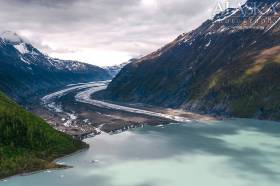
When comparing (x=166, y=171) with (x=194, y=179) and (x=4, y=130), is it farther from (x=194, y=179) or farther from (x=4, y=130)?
(x=4, y=130)

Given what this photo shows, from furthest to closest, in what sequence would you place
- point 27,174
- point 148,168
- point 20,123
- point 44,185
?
point 20,123 < point 148,168 < point 27,174 < point 44,185

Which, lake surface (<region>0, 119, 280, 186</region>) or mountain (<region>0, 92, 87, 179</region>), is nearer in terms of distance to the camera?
lake surface (<region>0, 119, 280, 186</region>)

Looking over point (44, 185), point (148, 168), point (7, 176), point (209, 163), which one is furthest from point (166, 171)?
point (7, 176)

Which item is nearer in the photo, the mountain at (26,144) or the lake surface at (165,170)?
the lake surface at (165,170)

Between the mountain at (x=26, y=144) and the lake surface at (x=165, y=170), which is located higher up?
the mountain at (x=26, y=144)

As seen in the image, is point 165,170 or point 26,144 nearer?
point 165,170

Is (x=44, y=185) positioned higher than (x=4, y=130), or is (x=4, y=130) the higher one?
(x=4, y=130)

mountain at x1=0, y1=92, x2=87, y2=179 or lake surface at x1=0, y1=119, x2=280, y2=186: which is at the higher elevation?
mountain at x1=0, y1=92, x2=87, y2=179

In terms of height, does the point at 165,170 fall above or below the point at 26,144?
below
